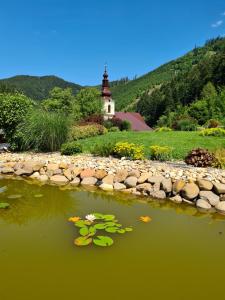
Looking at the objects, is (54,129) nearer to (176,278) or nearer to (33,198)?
(33,198)

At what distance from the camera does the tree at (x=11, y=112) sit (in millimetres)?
13023

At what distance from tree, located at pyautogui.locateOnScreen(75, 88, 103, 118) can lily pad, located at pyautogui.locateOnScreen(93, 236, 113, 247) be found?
122 feet

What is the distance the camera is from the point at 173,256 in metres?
4.48

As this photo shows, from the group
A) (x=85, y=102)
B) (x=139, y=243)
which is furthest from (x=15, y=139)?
(x=85, y=102)

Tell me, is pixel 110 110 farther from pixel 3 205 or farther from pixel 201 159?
pixel 3 205

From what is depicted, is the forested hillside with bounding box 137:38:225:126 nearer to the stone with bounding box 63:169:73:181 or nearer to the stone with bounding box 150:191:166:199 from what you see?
the stone with bounding box 63:169:73:181

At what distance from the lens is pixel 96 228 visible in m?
5.34

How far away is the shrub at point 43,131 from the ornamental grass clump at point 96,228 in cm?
748

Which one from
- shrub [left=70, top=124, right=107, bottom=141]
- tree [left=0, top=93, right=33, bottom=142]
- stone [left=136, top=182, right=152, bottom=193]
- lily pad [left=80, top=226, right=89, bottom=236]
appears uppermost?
tree [left=0, top=93, right=33, bottom=142]

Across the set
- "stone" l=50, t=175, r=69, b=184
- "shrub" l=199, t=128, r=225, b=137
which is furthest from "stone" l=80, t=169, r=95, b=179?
"shrub" l=199, t=128, r=225, b=137

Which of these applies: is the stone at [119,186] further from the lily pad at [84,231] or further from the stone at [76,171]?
the lily pad at [84,231]

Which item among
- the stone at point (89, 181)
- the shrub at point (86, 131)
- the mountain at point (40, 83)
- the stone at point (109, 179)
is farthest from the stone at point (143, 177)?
the mountain at point (40, 83)

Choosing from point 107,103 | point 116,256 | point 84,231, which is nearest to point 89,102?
point 107,103

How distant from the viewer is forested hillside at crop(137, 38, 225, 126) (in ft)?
112
